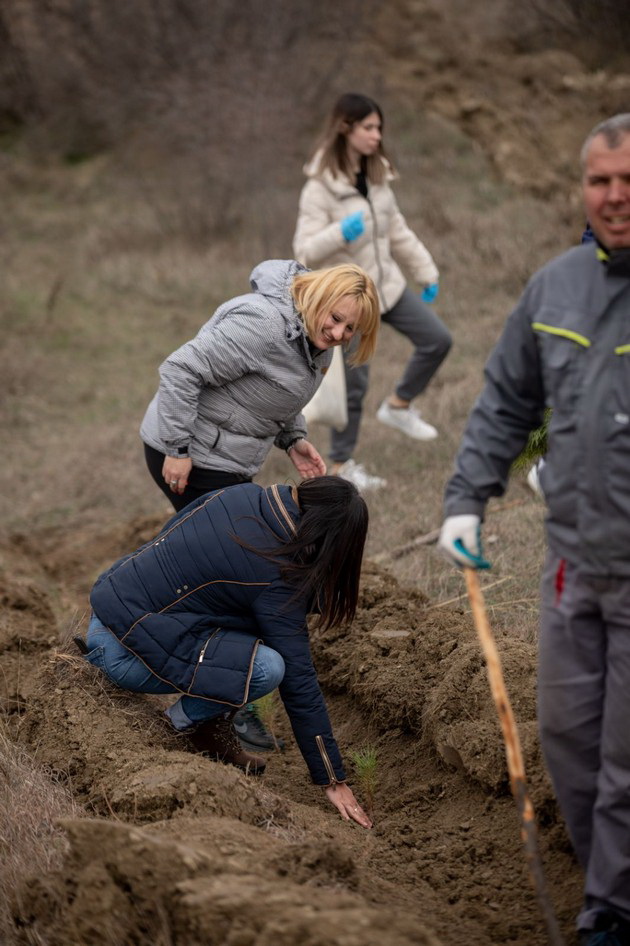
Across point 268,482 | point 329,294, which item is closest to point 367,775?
point 329,294

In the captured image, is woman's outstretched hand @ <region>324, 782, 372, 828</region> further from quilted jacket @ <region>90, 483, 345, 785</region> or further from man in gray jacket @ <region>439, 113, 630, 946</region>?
man in gray jacket @ <region>439, 113, 630, 946</region>

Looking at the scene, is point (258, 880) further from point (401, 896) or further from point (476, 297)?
point (476, 297)

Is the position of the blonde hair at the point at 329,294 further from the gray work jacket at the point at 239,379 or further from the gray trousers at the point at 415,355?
the gray trousers at the point at 415,355

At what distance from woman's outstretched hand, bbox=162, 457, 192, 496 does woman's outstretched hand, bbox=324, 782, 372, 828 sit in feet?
4.46

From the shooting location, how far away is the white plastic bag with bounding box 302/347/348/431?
6.10 meters

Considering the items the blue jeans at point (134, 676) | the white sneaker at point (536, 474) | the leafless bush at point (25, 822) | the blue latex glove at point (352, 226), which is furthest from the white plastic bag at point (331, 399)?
the leafless bush at point (25, 822)

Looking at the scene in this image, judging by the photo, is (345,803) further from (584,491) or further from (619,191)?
(619,191)

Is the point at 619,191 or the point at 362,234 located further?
the point at 362,234

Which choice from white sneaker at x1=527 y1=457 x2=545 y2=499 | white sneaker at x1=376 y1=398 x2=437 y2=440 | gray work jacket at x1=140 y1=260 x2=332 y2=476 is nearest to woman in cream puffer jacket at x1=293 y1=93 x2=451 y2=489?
white sneaker at x1=376 y1=398 x2=437 y2=440

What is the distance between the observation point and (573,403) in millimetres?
2615

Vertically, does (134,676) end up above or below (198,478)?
below

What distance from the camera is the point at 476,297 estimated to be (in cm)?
1131

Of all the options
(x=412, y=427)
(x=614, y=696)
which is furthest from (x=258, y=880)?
(x=412, y=427)

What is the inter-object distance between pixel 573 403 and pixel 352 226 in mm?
3682
